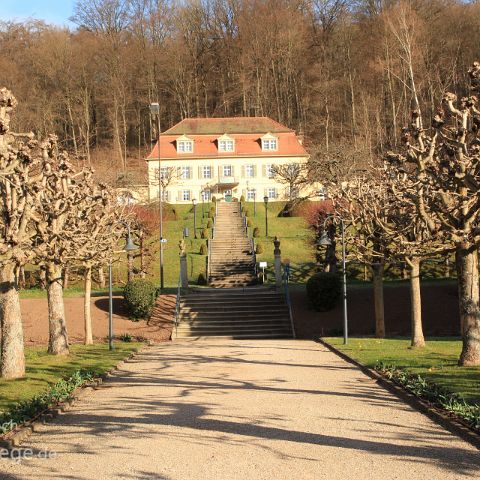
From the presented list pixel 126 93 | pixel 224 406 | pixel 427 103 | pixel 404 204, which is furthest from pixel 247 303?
pixel 126 93

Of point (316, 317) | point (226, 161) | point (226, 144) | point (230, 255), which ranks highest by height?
point (226, 144)

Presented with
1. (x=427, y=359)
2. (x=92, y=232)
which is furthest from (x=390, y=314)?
(x=92, y=232)

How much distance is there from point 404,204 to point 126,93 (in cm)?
6095

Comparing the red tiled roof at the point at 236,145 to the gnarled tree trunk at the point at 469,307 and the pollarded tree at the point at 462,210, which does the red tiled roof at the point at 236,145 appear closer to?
the pollarded tree at the point at 462,210

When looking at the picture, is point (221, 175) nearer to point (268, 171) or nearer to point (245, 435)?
point (268, 171)

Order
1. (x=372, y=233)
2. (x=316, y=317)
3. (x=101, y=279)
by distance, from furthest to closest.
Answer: (x=101, y=279) < (x=316, y=317) < (x=372, y=233)

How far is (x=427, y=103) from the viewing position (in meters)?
60.3

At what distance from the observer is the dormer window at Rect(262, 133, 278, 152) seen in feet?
235

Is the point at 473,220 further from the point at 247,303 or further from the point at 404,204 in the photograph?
the point at 247,303

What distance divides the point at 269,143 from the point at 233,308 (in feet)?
134

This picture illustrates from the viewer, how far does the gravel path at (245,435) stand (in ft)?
25.9

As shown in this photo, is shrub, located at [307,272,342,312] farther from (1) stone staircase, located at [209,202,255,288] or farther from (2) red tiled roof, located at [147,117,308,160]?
(2) red tiled roof, located at [147,117,308,160]

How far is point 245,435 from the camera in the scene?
9.73 meters

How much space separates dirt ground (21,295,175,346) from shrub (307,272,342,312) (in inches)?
257
